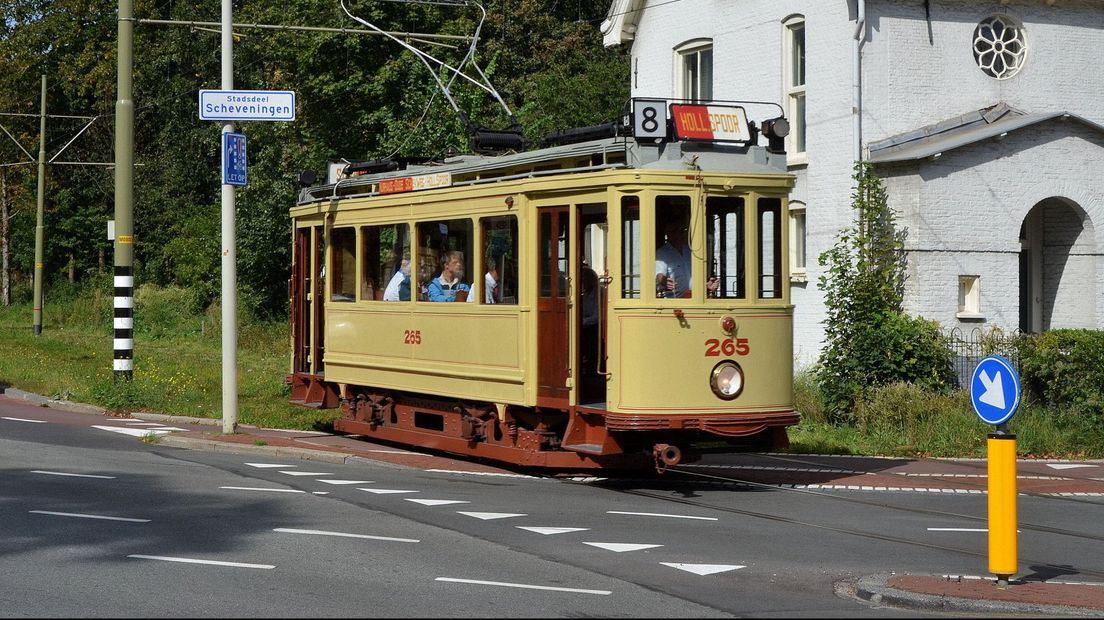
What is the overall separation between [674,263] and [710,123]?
1373 mm

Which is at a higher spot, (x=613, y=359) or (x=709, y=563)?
(x=613, y=359)

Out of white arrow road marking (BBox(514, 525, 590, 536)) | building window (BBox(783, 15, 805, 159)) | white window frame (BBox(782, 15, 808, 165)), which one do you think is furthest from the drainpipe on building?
white arrow road marking (BBox(514, 525, 590, 536))

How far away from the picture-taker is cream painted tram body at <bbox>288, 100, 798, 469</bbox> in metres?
13.1

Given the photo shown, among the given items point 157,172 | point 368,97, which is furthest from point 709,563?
point 157,172

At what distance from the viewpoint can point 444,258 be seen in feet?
51.2

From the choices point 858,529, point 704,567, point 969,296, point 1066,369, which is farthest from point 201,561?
point 969,296

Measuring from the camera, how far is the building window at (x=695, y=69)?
2606 centimetres

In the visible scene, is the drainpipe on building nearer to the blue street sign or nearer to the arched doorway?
the arched doorway

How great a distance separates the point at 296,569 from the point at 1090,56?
19.1 m

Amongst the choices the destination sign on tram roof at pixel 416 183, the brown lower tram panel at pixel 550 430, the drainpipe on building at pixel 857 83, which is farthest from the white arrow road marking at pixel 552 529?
the drainpipe on building at pixel 857 83

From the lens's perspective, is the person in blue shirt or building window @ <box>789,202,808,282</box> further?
building window @ <box>789,202,808,282</box>

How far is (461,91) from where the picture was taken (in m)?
29.3

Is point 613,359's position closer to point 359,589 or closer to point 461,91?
point 359,589

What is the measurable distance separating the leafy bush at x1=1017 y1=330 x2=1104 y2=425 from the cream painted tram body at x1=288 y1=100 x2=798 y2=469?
6.28 metres
